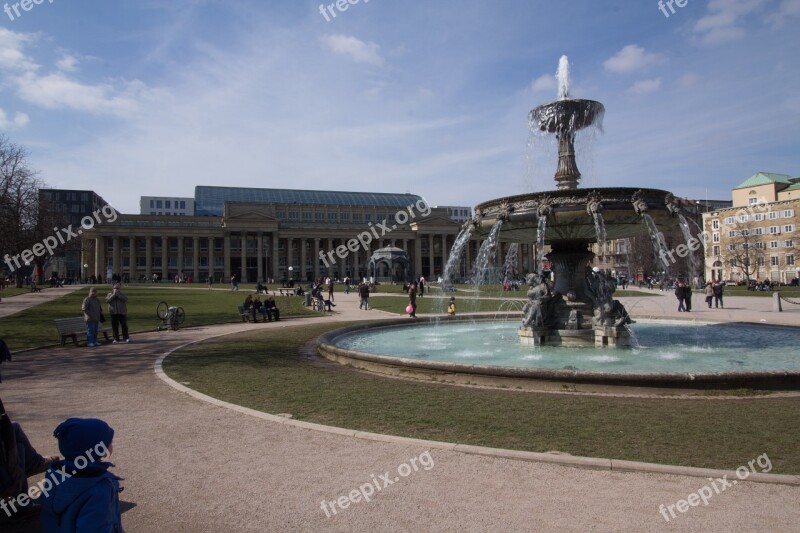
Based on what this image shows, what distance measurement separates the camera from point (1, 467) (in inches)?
169

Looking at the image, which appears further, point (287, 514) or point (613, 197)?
point (613, 197)

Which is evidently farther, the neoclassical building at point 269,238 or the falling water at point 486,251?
the neoclassical building at point 269,238

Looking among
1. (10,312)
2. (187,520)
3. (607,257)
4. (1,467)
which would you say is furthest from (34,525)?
(607,257)

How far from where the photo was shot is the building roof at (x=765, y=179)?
299ft

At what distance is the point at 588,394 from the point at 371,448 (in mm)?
4483

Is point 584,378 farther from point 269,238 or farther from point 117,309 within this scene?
point 269,238

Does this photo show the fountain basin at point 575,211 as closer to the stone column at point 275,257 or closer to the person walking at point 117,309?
the person walking at point 117,309

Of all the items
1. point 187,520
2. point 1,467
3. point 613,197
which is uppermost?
point 613,197

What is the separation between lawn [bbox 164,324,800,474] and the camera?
243 inches

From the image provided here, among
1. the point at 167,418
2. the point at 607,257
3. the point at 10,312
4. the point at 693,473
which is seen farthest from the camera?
the point at 607,257

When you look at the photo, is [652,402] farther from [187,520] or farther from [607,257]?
Answer: [607,257]

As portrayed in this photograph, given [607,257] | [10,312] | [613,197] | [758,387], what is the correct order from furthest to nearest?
[607,257] < [10,312] < [613,197] < [758,387]

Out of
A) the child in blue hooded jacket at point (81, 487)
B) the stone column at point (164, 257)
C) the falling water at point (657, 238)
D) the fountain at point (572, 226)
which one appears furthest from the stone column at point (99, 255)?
the child in blue hooded jacket at point (81, 487)

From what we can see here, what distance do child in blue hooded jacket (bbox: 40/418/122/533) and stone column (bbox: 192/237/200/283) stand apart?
11499 cm
